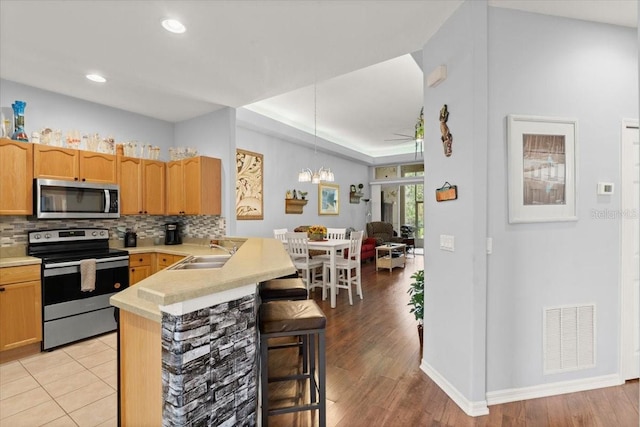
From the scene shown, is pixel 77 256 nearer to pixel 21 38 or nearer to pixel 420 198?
pixel 21 38

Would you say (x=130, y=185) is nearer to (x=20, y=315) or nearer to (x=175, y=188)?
(x=175, y=188)

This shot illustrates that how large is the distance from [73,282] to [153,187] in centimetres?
151

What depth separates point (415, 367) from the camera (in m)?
2.58

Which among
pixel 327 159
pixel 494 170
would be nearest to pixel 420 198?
pixel 327 159

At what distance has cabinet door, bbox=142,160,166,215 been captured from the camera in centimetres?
412

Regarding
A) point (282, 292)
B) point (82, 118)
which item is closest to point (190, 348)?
point (282, 292)

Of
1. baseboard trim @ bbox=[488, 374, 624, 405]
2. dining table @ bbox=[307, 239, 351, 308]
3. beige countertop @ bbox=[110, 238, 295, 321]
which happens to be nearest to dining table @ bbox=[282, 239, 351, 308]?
dining table @ bbox=[307, 239, 351, 308]

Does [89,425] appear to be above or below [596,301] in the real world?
below

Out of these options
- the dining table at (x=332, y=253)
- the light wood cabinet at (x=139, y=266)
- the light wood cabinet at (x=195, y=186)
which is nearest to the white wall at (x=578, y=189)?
the dining table at (x=332, y=253)

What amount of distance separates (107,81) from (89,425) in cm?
313

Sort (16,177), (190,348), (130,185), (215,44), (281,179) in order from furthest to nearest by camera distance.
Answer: (281,179), (130,185), (16,177), (215,44), (190,348)

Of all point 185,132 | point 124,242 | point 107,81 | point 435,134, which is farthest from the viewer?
point 185,132

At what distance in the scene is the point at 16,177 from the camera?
3.03m

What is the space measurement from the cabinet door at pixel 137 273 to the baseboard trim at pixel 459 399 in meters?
3.41
